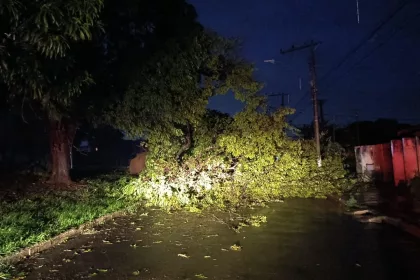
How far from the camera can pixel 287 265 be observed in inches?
255

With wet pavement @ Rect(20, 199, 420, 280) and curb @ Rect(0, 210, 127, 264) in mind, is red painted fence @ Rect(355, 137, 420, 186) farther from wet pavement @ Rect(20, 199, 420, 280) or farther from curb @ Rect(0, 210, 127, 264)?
curb @ Rect(0, 210, 127, 264)

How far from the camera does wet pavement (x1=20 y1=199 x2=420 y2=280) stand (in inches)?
244

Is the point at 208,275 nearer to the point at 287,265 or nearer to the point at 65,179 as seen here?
the point at 287,265

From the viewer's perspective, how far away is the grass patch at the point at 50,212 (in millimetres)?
8129

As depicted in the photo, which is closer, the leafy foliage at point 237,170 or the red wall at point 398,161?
the leafy foliage at point 237,170

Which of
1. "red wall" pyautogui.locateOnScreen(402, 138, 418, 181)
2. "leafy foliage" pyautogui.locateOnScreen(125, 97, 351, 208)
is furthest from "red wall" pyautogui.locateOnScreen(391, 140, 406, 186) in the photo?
"leafy foliage" pyautogui.locateOnScreen(125, 97, 351, 208)

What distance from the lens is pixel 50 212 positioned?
10891 mm

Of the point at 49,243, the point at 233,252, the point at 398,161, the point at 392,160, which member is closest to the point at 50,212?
the point at 49,243

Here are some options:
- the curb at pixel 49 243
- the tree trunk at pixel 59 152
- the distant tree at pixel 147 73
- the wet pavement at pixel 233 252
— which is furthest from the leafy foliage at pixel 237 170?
the tree trunk at pixel 59 152

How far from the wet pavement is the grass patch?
21.7 inches

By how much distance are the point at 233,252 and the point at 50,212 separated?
5935 mm

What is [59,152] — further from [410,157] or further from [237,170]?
[410,157]

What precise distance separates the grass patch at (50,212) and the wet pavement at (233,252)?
55cm

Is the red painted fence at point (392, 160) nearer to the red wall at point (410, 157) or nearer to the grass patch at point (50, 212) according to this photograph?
the red wall at point (410, 157)
